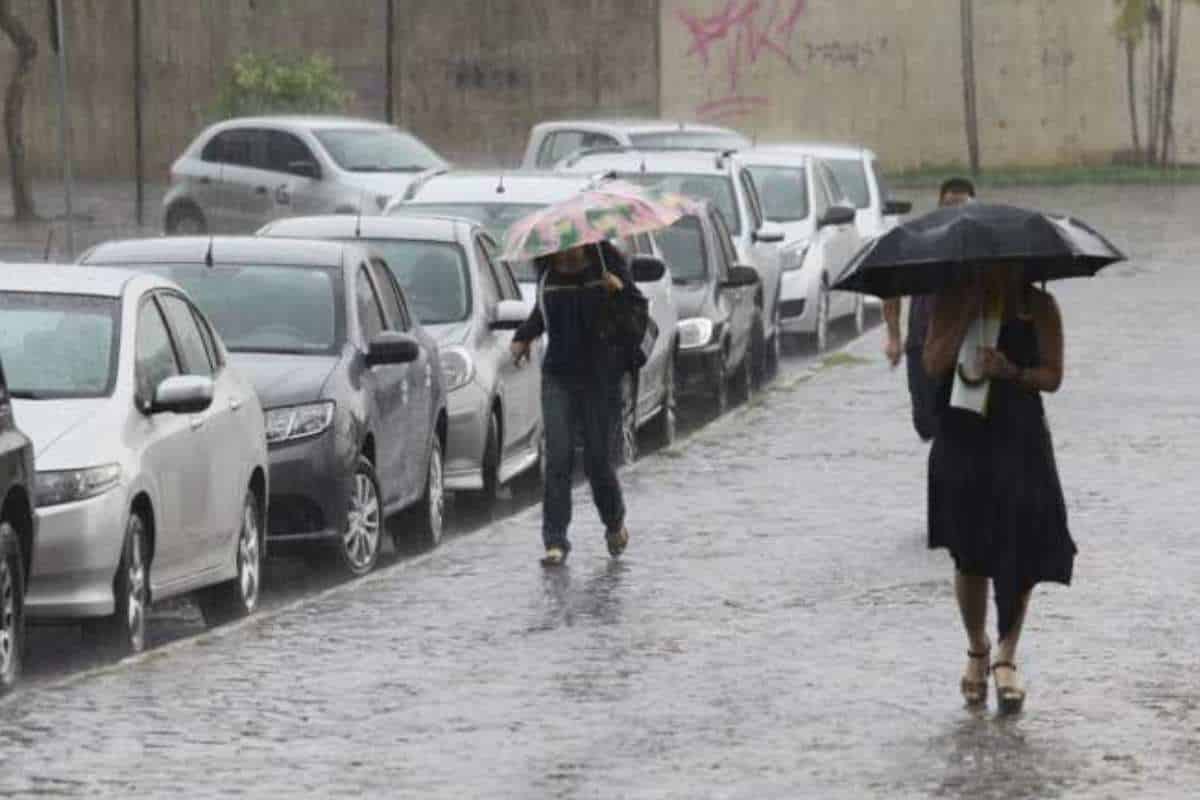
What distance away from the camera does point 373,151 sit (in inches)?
1533

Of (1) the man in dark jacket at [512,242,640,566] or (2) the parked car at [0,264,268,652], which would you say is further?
(1) the man in dark jacket at [512,242,640,566]

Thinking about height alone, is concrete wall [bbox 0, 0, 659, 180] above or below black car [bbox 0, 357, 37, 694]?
above

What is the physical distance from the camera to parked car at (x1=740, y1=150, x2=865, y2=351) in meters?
31.8

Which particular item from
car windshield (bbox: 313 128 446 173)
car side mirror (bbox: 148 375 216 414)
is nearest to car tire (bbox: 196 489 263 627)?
car side mirror (bbox: 148 375 216 414)

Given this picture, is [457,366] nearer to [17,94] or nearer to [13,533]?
[13,533]

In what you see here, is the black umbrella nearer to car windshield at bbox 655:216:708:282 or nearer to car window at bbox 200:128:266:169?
car windshield at bbox 655:216:708:282

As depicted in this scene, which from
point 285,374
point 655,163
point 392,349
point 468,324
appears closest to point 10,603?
point 285,374

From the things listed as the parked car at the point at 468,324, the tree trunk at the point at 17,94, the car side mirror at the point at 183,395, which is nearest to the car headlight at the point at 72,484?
the car side mirror at the point at 183,395

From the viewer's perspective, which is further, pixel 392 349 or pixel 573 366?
pixel 392 349

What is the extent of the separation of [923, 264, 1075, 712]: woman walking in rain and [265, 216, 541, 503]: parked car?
726cm

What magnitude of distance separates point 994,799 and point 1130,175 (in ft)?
154

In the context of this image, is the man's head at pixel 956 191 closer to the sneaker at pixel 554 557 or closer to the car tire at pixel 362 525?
the sneaker at pixel 554 557

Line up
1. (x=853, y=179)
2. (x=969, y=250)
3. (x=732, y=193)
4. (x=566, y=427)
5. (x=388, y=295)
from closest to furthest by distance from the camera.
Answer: (x=969, y=250), (x=566, y=427), (x=388, y=295), (x=732, y=193), (x=853, y=179)

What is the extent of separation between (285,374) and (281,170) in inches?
880
